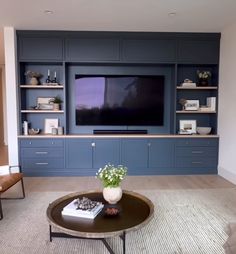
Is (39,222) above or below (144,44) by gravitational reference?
below

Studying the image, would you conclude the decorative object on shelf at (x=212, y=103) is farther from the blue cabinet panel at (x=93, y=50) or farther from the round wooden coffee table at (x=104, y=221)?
the round wooden coffee table at (x=104, y=221)

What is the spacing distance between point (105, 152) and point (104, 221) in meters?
2.56

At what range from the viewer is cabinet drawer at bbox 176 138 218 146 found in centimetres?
460

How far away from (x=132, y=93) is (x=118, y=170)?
9.01 ft

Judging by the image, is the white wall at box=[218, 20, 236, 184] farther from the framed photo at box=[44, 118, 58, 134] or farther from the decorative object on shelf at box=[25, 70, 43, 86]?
the decorative object on shelf at box=[25, 70, 43, 86]

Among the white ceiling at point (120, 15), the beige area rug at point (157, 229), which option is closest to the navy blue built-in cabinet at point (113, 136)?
the white ceiling at point (120, 15)

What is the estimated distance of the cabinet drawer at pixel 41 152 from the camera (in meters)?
4.46

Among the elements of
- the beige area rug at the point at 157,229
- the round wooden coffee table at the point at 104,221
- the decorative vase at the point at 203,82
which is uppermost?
the decorative vase at the point at 203,82

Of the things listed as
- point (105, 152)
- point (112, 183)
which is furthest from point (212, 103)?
point (112, 183)

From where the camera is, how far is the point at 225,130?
4402 millimetres

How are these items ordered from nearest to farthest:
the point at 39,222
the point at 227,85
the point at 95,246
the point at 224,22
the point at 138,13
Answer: the point at 95,246 < the point at 39,222 < the point at 138,13 < the point at 224,22 < the point at 227,85

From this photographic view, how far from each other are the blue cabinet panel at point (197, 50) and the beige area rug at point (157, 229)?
2.46m

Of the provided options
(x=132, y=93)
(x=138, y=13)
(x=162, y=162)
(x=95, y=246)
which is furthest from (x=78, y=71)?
(x=95, y=246)

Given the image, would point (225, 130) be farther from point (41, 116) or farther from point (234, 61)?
point (41, 116)
